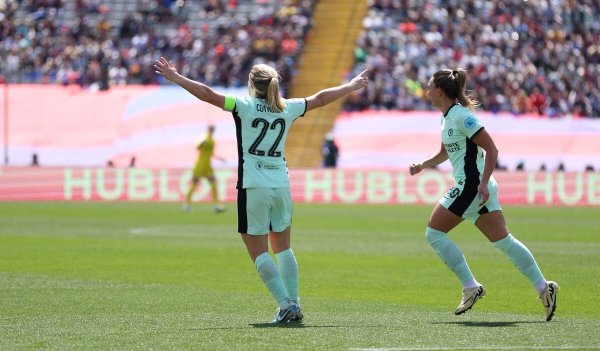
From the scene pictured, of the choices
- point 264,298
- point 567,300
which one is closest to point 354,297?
point 264,298

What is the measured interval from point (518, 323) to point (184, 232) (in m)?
13.9

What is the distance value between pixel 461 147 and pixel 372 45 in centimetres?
3405

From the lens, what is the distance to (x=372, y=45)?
1747 inches

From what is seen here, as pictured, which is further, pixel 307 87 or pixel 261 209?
pixel 307 87

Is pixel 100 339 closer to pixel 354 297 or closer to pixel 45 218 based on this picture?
pixel 354 297

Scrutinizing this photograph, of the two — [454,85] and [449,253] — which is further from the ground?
[454,85]

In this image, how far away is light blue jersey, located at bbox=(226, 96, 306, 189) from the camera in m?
9.99

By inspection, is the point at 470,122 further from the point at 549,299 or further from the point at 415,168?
the point at 549,299

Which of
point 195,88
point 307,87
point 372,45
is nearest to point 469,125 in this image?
point 195,88

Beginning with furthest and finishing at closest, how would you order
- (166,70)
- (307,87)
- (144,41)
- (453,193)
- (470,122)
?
(144,41)
(307,87)
(453,193)
(470,122)
(166,70)

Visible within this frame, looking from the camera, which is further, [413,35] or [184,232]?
[413,35]

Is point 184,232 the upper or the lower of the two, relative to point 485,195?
lower

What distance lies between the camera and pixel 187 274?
15656mm

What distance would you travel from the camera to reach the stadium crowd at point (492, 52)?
1645 inches
